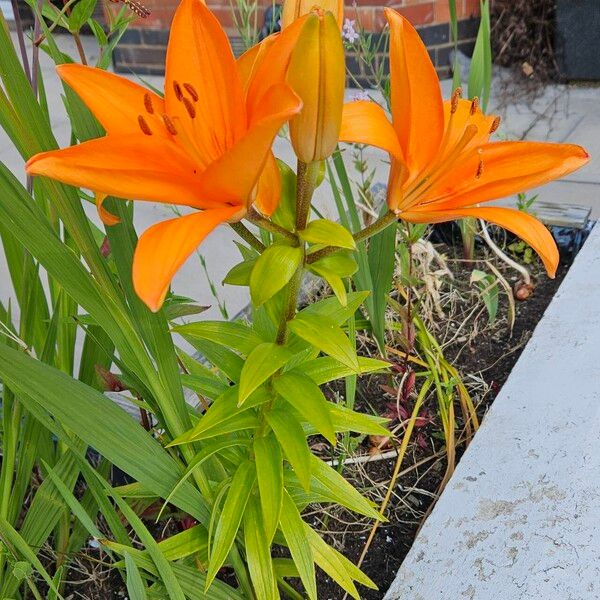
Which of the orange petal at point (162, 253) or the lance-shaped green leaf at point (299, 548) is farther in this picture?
the lance-shaped green leaf at point (299, 548)

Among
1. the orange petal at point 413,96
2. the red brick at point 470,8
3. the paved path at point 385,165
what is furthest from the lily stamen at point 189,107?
the red brick at point 470,8

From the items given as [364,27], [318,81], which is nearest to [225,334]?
[318,81]

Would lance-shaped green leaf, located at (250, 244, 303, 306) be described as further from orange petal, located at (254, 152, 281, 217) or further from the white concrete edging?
the white concrete edging

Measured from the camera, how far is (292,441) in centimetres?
55

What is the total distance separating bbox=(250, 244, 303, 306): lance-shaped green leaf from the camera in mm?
423

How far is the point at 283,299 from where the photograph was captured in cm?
56

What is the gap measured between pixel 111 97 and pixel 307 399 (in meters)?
0.25

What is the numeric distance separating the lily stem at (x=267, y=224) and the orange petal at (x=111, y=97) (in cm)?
7

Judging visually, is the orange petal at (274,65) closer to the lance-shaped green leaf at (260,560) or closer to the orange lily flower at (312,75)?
the orange lily flower at (312,75)

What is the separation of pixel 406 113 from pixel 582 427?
→ 0.49 meters

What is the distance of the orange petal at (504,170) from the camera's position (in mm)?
427

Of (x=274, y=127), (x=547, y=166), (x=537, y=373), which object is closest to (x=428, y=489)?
(x=537, y=373)

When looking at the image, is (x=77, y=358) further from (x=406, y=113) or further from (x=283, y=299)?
(x=406, y=113)

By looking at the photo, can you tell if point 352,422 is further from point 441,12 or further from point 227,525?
point 441,12
